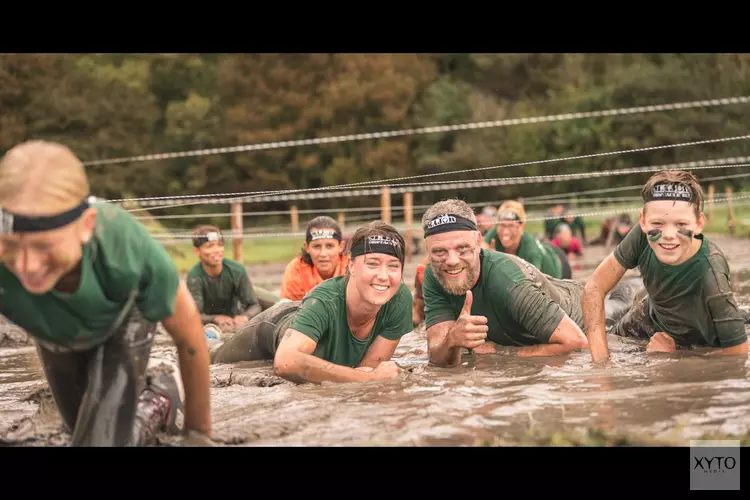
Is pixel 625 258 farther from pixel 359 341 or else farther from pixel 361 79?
pixel 361 79

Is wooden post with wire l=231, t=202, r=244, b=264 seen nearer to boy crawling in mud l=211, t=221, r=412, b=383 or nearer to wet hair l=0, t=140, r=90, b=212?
boy crawling in mud l=211, t=221, r=412, b=383

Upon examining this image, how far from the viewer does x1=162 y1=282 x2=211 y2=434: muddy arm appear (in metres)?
4.14

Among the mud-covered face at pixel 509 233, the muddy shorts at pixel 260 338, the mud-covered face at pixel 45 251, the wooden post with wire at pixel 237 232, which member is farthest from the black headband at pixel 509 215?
the wooden post with wire at pixel 237 232

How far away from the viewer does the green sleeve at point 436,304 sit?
748 cm

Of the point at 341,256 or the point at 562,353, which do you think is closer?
the point at 562,353

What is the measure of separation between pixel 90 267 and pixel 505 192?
31.7m

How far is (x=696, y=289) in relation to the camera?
7.00m

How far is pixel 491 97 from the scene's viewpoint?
44062 mm

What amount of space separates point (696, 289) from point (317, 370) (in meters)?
2.91

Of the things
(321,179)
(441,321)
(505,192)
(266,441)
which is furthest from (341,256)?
(321,179)

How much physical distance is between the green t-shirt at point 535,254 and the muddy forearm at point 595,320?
3391 millimetres

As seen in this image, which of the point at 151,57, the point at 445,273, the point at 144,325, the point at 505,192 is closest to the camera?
the point at 144,325

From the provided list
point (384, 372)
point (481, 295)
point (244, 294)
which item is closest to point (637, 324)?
point (481, 295)

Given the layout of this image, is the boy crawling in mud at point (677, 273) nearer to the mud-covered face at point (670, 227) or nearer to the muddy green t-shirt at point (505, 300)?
the mud-covered face at point (670, 227)
